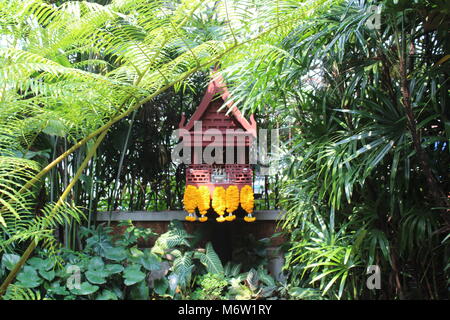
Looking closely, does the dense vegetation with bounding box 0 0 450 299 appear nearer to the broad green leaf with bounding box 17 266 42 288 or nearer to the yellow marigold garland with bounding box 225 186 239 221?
the broad green leaf with bounding box 17 266 42 288

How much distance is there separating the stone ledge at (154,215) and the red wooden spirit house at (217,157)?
408 mm

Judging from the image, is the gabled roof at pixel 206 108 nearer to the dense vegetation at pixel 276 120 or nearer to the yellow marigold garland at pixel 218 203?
the dense vegetation at pixel 276 120

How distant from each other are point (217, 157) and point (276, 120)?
653 millimetres

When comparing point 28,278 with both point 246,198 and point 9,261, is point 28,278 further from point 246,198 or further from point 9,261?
point 246,198

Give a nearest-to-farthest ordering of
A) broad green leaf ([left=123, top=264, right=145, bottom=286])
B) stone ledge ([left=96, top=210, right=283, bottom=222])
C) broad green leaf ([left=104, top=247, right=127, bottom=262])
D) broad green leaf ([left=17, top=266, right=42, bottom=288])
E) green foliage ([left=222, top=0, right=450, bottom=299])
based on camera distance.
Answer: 1. green foliage ([left=222, top=0, right=450, bottom=299])
2. broad green leaf ([left=17, top=266, right=42, bottom=288])
3. broad green leaf ([left=123, top=264, right=145, bottom=286])
4. broad green leaf ([left=104, top=247, right=127, bottom=262])
5. stone ledge ([left=96, top=210, right=283, bottom=222])

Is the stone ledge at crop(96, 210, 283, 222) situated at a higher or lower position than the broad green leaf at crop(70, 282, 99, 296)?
higher

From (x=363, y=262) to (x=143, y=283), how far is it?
4.05ft

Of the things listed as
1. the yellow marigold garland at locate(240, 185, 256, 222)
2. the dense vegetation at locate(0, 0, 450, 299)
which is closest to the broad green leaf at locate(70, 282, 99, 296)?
the dense vegetation at locate(0, 0, 450, 299)

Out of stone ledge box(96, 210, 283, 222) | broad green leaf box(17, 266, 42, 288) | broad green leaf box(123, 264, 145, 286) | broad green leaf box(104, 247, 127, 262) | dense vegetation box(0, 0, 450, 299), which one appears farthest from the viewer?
stone ledge box(96, 210, 283, 222)

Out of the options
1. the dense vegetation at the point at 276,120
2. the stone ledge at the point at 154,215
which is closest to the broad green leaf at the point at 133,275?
the dense vegetation at the point at 276,120

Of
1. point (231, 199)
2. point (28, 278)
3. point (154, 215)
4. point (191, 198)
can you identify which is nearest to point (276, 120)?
point (231, 199)

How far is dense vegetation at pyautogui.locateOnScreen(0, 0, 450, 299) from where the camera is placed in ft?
4.91

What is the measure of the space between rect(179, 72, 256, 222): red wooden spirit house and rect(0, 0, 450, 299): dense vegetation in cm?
25

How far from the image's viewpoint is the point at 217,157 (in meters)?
2.45
